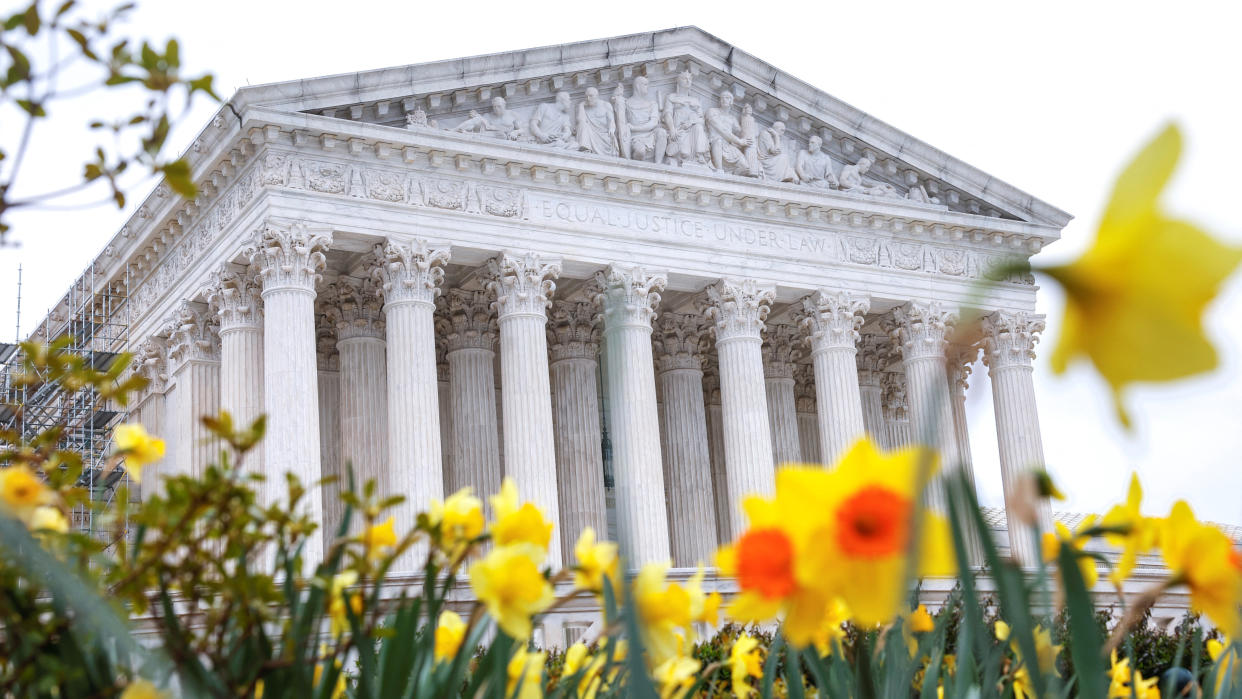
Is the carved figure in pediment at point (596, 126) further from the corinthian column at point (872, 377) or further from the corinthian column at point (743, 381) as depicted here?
the corinthian column at point (872, 377)

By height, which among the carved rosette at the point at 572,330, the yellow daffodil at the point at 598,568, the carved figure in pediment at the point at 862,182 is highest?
the carved figure in pediment at the point at 862,182

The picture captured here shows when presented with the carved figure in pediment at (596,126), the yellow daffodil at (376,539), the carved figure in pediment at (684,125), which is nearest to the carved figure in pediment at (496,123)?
the carved figure in pediment at (596,126)

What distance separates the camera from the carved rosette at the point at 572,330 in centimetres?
3048

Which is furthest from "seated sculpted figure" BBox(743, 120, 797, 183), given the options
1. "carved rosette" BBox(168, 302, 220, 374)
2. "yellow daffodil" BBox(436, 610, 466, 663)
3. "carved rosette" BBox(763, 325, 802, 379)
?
"yellow daffodil" BBox(436, 610, 466, 663)

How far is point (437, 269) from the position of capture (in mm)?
24984

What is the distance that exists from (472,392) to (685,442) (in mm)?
5978

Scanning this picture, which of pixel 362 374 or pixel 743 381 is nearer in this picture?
pixel 743 381

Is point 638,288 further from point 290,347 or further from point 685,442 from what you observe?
point 290,347

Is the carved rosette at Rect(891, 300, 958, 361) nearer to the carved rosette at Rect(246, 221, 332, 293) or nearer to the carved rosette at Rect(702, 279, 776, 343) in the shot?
the carved rosette at Rect(702, 279, 776, 343)

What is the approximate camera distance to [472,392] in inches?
1136

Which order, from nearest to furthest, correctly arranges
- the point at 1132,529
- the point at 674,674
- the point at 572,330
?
→ 1. the point at 1132,529
2. the point at 674,674
3. the point at 572,330

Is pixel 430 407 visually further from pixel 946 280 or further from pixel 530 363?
pixel 946 280

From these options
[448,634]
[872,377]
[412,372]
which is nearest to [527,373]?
[412,372]

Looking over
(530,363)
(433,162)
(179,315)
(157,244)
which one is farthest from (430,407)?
(157,244)
